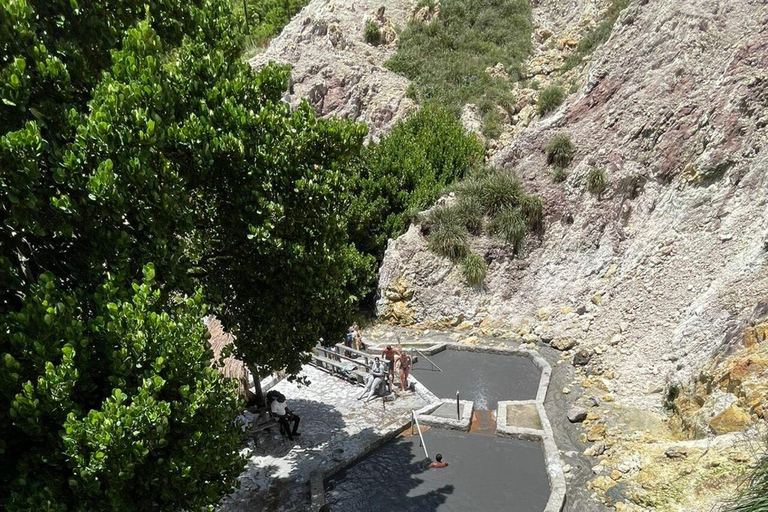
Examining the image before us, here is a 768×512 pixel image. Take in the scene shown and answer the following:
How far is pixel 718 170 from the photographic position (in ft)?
52.2

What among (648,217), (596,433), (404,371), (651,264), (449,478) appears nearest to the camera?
(449,478)

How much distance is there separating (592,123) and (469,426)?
1390 centimetres

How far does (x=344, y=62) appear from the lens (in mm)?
32438

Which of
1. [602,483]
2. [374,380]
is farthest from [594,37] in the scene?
[602,483]

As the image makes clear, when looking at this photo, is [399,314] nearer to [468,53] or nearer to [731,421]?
[731,421]

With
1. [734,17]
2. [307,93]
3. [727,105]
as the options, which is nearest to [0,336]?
[727,105]

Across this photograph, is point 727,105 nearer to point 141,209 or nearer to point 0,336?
point 141,209

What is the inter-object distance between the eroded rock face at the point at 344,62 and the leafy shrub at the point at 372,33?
1.11 ft

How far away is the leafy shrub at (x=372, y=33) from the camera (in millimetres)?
34312

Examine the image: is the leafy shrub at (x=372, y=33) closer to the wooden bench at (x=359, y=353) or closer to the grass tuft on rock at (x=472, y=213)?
the grass tuft on rock at (x=472, y=213)

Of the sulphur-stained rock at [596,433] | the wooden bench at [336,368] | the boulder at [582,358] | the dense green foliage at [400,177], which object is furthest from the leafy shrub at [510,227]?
the sulphur-stained rock at [596,433]

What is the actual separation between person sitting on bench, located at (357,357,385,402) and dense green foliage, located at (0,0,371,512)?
6.54 metres

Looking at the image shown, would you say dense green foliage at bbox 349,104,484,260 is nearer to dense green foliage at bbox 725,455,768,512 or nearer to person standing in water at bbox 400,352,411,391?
person standing in water at bbox 400,352,411,391

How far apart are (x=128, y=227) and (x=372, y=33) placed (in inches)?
1236
